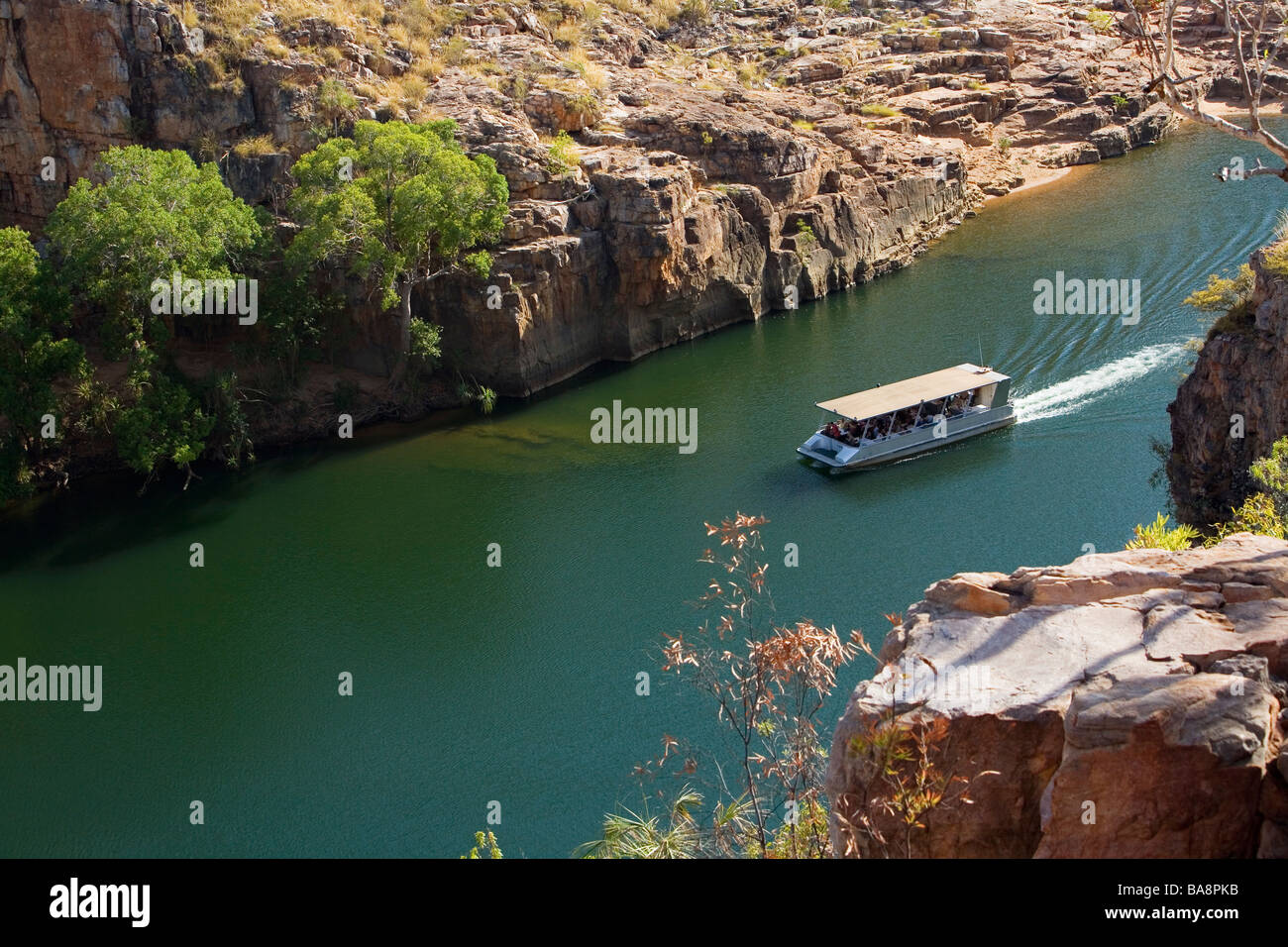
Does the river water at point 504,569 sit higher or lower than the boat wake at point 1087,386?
lower

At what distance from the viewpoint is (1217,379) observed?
2616 centimetres

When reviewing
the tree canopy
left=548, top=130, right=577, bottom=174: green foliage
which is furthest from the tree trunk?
left=548, top=130, right=577, bottom=174: green foliage

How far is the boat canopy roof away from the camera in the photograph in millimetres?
37688

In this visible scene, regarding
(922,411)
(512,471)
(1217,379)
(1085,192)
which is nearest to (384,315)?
(512,471)

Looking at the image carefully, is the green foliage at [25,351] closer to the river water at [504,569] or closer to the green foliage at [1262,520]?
the river water at [504,569]

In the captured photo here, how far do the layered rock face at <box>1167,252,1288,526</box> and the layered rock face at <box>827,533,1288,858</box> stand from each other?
14.4m

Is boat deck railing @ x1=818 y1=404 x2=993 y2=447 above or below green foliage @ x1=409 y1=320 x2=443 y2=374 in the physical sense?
below

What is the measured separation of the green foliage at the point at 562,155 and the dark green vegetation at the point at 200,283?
4.68 m

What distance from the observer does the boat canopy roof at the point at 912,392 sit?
37.7 m

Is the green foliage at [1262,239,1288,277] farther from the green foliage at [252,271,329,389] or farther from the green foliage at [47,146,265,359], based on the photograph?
the green foliage at [252,271,329,389]

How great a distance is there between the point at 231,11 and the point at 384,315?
12895 mm

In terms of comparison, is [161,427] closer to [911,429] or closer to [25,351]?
[25,351]

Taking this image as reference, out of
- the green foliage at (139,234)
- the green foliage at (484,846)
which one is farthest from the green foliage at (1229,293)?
the green foliage at (139,234)

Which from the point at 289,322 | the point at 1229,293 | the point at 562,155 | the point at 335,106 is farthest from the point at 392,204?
the point at 1229,293
